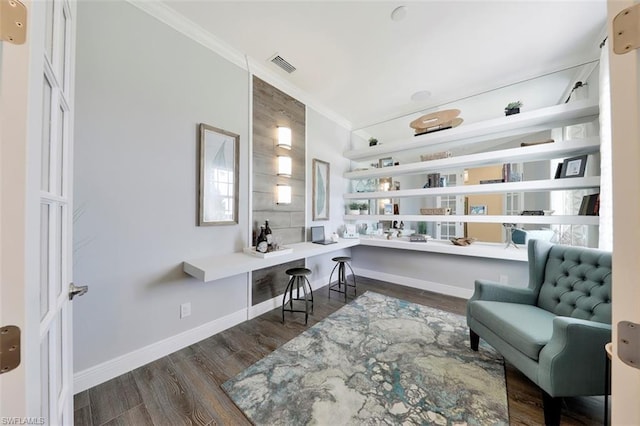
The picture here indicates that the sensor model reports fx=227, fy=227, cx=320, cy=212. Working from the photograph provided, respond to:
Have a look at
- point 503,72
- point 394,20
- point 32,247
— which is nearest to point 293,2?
point 394,20

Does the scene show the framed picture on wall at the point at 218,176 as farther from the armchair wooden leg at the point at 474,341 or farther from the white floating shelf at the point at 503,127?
the armchair wooden leg at the point at 474,341

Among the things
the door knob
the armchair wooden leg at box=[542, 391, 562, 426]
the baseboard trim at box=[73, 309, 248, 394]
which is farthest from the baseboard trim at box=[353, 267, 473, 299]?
the door knob

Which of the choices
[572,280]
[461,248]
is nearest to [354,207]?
[461,248]

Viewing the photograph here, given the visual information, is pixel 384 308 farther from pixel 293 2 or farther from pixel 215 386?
pixel 293 2

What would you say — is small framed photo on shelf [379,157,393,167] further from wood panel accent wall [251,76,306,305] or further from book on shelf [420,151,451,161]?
→ wood panel accent wall [251,76,306,305]

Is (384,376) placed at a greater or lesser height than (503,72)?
lesser

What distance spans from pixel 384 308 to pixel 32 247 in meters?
2.91

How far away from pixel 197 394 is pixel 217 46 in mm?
2956

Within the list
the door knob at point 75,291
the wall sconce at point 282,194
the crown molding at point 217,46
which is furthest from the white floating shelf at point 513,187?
the door knob at point 75,291

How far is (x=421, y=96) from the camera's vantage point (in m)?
3.22

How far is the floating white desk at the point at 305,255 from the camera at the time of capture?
190cm

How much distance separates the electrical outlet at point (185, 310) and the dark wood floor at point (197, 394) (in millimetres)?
287

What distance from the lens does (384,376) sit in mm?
1674

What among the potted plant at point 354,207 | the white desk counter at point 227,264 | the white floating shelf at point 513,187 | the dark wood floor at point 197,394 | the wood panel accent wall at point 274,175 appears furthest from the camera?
the potted plant at point 354,207
